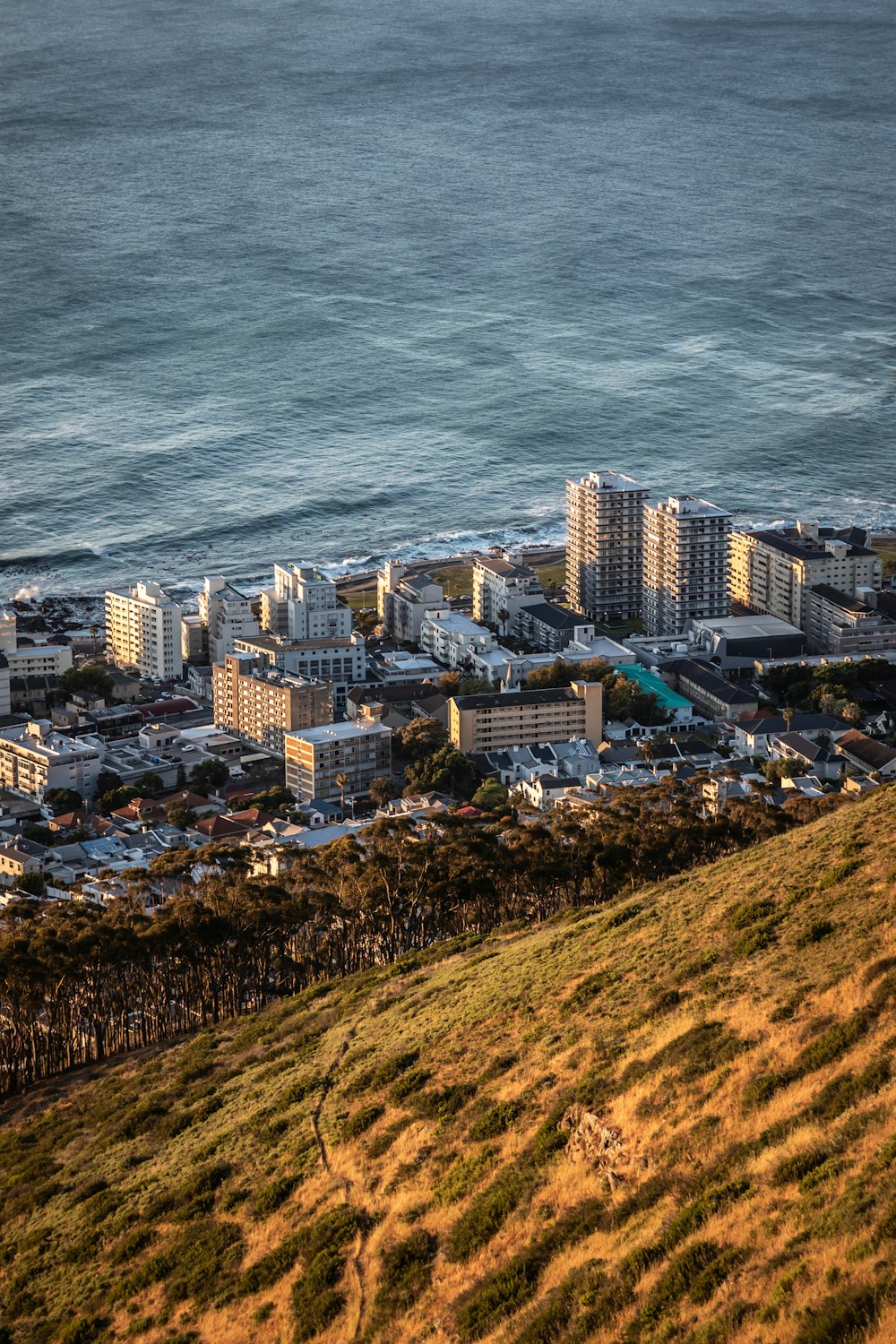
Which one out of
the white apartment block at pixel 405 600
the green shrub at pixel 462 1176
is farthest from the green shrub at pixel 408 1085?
the white apartment block at pixel 405 600

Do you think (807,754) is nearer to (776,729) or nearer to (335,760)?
(776,729)

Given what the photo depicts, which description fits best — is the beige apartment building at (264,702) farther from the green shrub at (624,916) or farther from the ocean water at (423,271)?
the green shrub at (624,916)

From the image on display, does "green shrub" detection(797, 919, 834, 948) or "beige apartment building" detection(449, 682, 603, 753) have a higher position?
"green shrub" detection(797, 919, 834, 948)

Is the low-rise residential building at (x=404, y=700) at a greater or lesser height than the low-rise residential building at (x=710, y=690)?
lesser

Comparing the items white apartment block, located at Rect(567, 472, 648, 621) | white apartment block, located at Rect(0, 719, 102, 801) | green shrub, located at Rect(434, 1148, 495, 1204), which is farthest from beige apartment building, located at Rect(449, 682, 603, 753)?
green shrub, located at Rect(434, 1148, 495, 1204)

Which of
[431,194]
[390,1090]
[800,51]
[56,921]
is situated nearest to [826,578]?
Answer: [56,921]

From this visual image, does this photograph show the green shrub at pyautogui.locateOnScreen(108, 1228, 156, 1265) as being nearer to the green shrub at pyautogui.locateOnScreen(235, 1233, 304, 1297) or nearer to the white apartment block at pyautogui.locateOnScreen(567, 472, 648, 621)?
the green shrub at pyautogui.locateOnScreen(235, 1233, 304, 1297)
